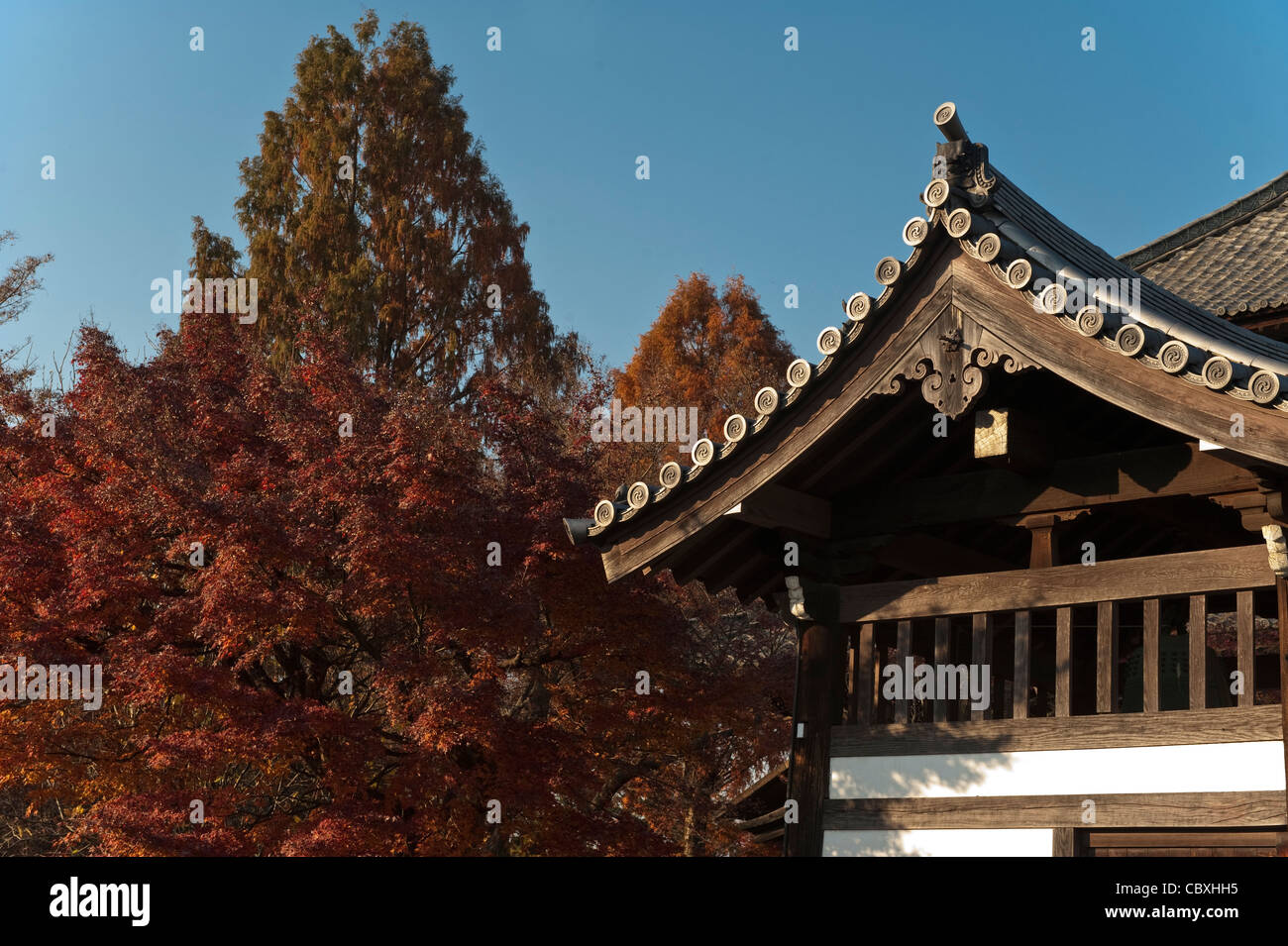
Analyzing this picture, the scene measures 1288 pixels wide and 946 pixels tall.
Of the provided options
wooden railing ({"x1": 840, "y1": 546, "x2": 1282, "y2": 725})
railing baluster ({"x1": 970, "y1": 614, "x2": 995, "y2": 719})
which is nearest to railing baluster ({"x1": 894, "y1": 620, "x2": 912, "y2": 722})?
wooden railing ({"x1": 840, "y1": 546, "x2": 1282, "y2": 725})

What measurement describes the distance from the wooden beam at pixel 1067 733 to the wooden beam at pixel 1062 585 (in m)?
0.58

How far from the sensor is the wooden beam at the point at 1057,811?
212 inches

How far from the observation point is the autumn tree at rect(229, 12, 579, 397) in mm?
27422

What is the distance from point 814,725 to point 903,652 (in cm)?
68

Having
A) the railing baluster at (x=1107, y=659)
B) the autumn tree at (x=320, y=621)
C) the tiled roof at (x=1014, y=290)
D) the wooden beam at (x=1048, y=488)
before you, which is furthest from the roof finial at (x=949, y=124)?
the autumn tree at (x=320, y=621)

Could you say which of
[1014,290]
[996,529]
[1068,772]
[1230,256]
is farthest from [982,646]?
[1230,256]

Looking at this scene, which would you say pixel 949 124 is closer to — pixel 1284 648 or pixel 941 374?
pixel 941 374

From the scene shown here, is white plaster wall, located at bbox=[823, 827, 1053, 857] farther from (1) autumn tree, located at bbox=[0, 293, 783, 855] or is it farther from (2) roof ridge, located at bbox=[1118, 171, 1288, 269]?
(2) roof ridge, located at bbox=[1118, 171, 1288, 269]

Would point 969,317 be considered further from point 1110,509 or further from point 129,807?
point 129,807

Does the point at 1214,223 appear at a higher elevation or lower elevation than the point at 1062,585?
higher

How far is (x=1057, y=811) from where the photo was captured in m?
5.88

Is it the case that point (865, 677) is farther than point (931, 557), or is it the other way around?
point (931, 557)
